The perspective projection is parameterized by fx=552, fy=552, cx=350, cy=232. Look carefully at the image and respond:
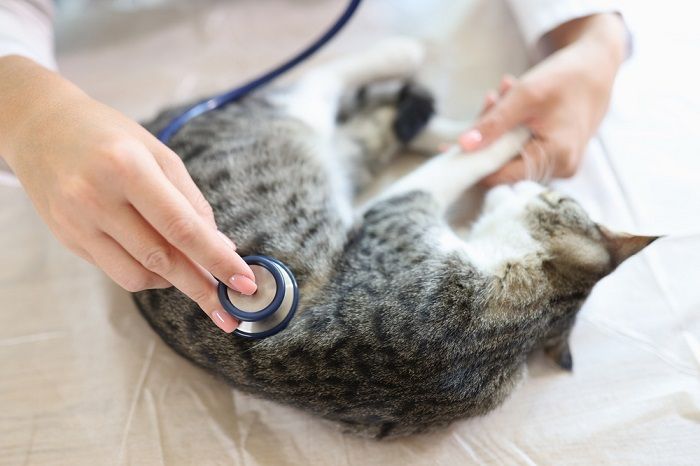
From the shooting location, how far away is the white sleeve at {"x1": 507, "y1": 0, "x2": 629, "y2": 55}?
1.09 metres

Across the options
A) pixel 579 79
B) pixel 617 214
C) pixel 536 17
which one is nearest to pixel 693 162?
pixel 617 214

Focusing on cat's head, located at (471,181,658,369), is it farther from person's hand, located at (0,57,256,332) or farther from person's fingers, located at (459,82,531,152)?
person's hand, located at (0,57,256,332)

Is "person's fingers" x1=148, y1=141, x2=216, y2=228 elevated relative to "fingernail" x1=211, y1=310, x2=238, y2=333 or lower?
elevated

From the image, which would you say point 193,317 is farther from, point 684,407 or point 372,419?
point 684,407

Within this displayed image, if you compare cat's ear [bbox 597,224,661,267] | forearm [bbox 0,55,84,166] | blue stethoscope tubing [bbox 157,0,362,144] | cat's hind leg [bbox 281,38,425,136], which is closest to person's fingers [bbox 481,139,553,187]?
cat's ear [bbox 597,224,661,267]

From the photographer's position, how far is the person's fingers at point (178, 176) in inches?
24.9

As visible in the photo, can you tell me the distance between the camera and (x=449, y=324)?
2.58ft

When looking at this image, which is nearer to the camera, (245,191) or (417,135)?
(245,191)

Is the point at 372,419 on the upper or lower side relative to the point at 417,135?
lower

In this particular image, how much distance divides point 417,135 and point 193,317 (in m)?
0.62

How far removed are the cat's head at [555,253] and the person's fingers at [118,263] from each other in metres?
0.53

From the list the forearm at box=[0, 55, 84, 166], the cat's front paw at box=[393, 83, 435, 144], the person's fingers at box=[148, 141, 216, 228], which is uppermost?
the forearm at box=[0, 55, 84, 166]

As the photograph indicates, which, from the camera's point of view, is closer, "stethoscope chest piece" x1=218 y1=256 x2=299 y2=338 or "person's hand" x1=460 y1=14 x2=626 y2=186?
"stethoscope chest piece" x1=218 y1=256 x2=299 y2=338

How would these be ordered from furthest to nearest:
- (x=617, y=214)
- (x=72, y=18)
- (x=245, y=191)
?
(x=72, y=18), (x=617, y=214), (x=245, y=191)
